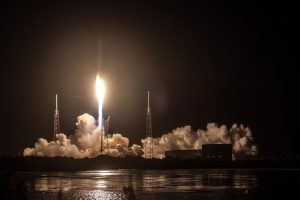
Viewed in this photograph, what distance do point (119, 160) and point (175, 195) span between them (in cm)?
13093

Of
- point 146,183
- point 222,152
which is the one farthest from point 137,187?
point 222,152

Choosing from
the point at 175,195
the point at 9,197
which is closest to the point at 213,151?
the point at 175,195

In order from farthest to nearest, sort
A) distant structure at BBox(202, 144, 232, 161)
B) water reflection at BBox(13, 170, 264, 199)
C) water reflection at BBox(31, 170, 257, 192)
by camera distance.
A: distant structure at BBox(202, 144, 232, 161) → water reflection at BBox(31, 170, 257, 192) → water reflection at BBox(13, 170, 264, 199)

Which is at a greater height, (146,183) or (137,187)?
(146,183)

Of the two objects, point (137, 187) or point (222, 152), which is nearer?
point (137, 187)

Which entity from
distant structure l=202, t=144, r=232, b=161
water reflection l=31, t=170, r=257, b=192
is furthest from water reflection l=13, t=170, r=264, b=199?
distant structure l=202, t=144, r=232, b=161

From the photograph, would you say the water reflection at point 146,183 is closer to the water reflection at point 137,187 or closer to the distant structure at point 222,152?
the water reflection at point 137,187

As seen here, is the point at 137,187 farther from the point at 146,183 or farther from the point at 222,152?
the point at 222,152

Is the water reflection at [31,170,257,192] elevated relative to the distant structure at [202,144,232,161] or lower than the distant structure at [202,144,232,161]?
lower

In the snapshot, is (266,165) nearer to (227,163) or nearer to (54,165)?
(227,163)

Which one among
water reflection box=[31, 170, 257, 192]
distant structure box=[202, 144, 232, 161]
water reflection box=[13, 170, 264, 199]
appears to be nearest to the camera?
water reflection box=[13, 170, 264, 199]

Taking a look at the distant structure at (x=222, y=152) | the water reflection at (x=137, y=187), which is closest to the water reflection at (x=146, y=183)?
the water reflection at (x=137, y=187)

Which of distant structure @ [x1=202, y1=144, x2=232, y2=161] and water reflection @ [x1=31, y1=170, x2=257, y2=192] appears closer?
water reflection @ [x1=31, y1=170, x2=257, y2=192]

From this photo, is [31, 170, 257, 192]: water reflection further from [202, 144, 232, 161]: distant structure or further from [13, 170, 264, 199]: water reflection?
[202, 144, 232, 161]: distant structure
